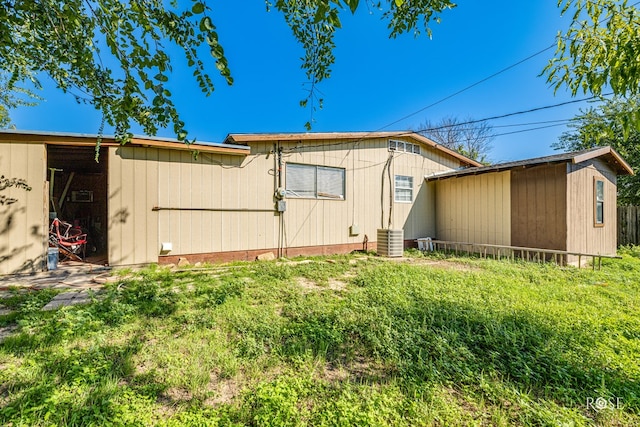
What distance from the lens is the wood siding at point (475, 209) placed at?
7.27 metres

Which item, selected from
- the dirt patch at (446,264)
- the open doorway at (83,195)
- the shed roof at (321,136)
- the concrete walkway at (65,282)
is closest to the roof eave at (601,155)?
the dirt patch at (446,264)

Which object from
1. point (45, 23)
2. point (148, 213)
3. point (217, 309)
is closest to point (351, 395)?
point (217, 309)

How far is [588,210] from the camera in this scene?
662 cm

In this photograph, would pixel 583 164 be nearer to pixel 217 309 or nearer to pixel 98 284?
pixel 217 309

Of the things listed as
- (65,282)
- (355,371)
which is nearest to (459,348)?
(355,371)

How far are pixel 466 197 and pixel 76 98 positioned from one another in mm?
8876

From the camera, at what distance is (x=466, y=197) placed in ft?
26.9

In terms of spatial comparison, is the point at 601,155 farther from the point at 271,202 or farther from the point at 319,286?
the point at 271,202

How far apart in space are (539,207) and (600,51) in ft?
19.1

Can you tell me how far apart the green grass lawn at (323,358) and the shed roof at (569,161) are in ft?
11.3

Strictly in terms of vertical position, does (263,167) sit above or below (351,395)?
above

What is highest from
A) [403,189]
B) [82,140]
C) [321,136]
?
[321,136]

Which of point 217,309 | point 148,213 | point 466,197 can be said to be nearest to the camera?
point 217,309

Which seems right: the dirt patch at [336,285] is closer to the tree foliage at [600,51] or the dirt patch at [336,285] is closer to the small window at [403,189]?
the tree foliage at [600,51]
